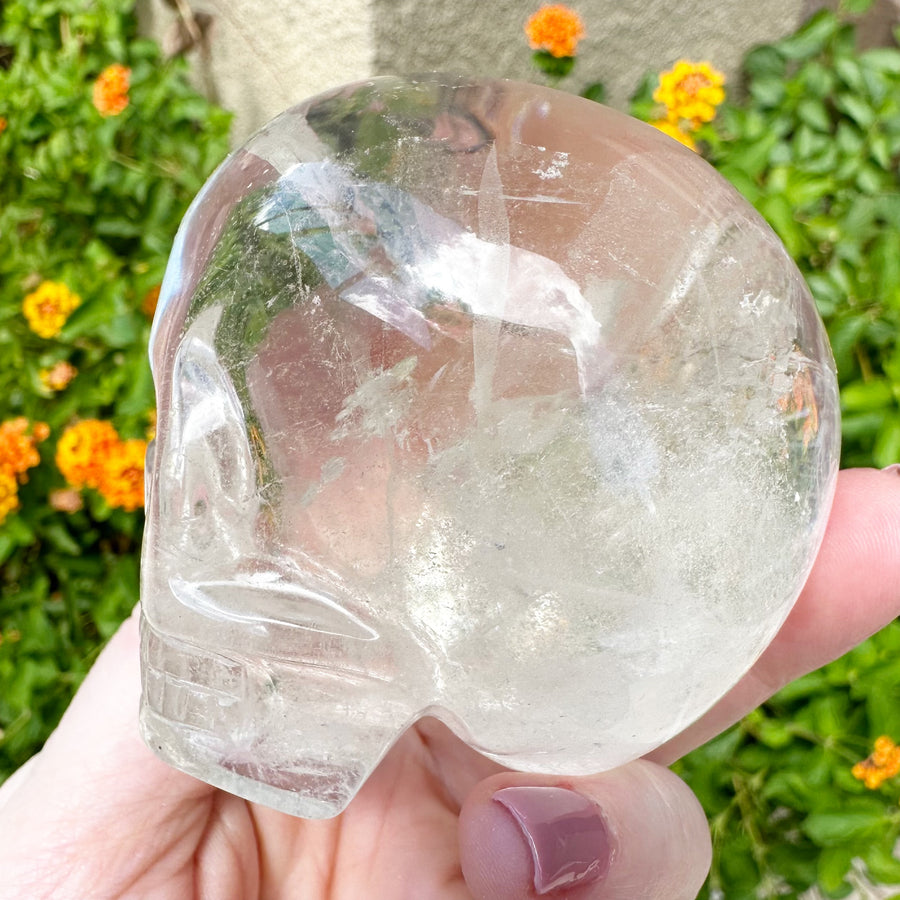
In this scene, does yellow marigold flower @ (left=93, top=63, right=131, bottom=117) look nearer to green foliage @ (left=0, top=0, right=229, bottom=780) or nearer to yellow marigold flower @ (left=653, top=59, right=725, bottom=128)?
green foliage @ (left=0, top=0, right=229, bottom=780)

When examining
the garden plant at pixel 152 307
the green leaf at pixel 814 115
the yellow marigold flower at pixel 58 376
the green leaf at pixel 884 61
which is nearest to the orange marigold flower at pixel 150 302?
the garden plant at pixel 152 307

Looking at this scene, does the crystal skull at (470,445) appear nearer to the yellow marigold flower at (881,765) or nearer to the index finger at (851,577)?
the index finger at (851,577)

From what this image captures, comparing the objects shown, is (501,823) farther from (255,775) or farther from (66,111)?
(66,111)

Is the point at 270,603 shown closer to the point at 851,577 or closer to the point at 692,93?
the point at 851,577

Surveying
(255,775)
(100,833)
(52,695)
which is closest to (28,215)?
(52,695)

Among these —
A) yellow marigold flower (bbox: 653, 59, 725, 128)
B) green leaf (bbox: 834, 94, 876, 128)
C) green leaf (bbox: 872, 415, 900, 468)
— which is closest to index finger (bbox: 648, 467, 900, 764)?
green leaf (bbox: 872, 415, 900, 468)
